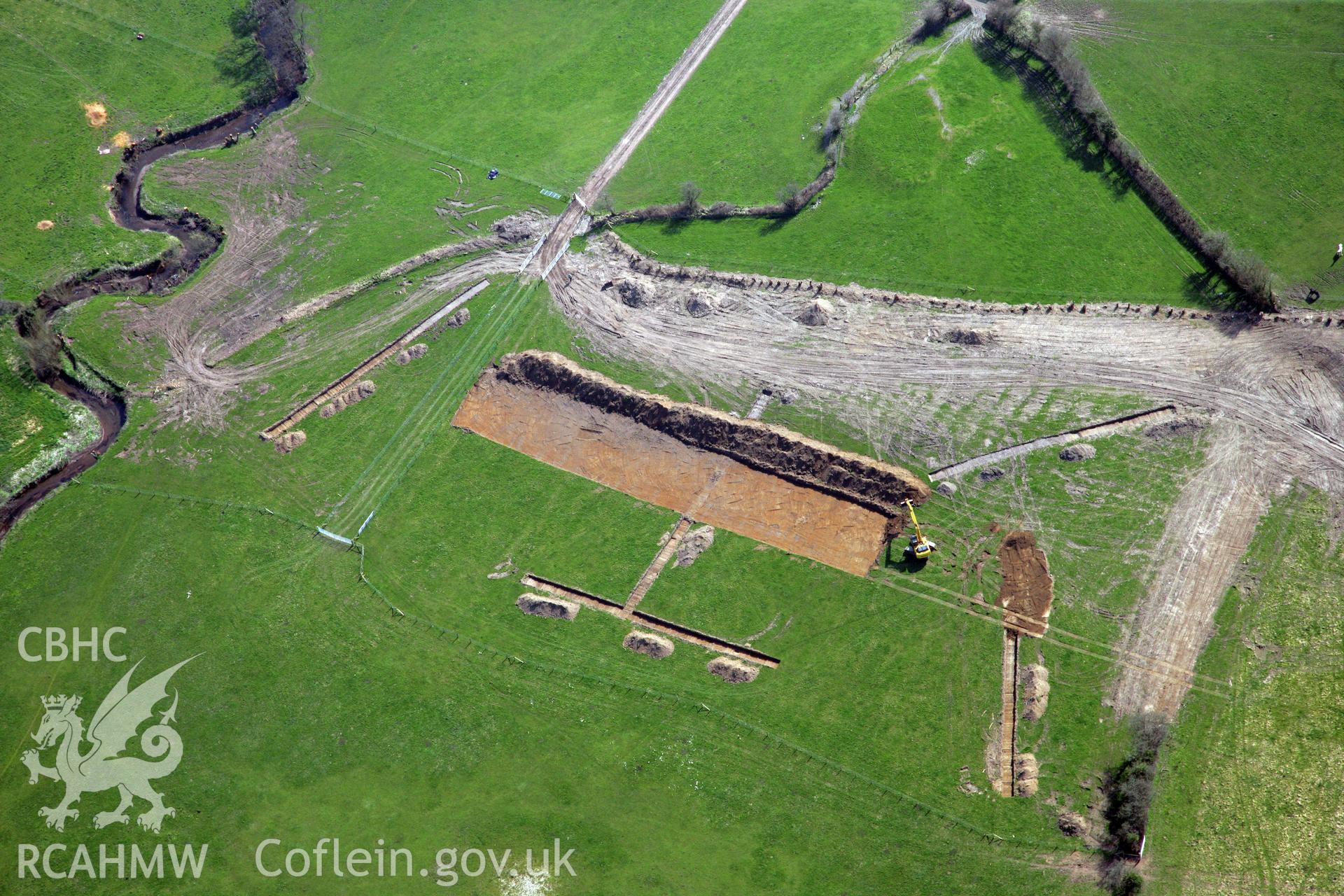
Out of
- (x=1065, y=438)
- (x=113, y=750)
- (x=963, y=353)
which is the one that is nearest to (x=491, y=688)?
(x=113, y=750)

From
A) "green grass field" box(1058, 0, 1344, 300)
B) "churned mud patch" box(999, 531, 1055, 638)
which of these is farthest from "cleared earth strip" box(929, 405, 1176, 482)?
"green grass field" box(1058, 0, 1344, 300)

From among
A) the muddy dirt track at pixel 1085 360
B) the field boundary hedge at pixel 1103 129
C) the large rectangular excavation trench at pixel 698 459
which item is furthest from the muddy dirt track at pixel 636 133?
the field boundary hedge at pixel 1103 129

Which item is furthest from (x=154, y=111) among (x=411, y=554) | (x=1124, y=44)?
(x=1124, y=44)

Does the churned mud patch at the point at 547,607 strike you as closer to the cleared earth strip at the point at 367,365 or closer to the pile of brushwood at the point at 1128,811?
the cleared earth strip at the point at 367,365

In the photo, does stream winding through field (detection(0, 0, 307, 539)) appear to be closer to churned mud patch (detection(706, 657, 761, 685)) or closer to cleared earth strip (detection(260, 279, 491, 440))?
cleared earth strip (detection(260, 279, 491, 440))

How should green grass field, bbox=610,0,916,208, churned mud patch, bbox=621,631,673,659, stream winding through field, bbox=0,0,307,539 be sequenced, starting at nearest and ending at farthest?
1. churned mud patch, bbox=621,631,673,659
2. stream winding through field, bbox=0,0,307,539
3. green grass field, bbox=610,0,916,208

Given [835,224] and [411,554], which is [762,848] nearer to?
[411,554]

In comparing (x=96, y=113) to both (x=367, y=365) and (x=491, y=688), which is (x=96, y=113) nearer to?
(x=367, y=365)
